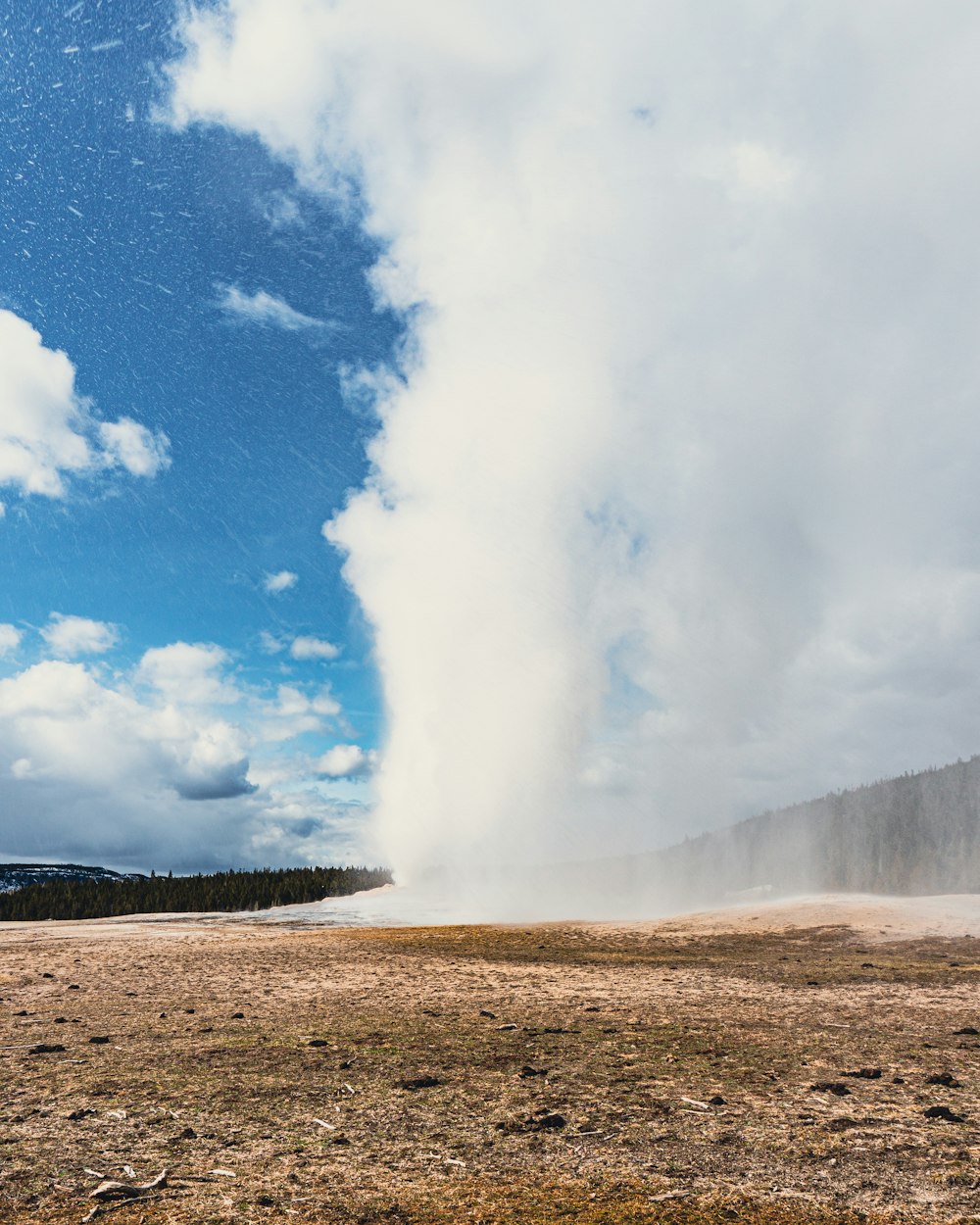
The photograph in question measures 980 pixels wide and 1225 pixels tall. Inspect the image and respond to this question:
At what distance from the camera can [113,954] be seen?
99.0ft

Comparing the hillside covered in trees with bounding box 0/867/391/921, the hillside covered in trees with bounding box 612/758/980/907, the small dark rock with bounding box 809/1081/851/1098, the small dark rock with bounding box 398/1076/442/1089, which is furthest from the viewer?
the hillside covered in trees with bounding box 0/867/391/921

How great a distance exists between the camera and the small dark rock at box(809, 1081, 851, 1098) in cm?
1044

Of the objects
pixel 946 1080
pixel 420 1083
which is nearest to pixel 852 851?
pixel 946 1080

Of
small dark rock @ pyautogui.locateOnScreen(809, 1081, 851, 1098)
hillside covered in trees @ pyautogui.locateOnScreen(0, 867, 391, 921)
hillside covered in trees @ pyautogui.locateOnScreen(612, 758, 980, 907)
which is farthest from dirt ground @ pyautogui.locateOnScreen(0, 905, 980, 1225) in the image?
hillside covered in trees @ pyautogui.locateOnScreen(0, 867, 391, 921)

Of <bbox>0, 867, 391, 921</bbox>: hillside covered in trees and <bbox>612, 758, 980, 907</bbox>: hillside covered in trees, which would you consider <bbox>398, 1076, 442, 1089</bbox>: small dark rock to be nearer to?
<bbox>612, 758, 980, 907</bbox>: hillside covered in trees

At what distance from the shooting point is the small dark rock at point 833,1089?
10.4m

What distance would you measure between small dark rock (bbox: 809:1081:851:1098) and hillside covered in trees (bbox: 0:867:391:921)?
418 ft

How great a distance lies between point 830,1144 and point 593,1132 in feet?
8.29

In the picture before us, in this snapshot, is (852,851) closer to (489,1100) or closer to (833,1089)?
(833,1089)

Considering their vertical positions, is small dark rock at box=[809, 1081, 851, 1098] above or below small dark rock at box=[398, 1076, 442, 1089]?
above

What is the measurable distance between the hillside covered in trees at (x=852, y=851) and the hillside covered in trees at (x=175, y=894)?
5521 centimetres

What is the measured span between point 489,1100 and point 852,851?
122 m

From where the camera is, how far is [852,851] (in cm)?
11606

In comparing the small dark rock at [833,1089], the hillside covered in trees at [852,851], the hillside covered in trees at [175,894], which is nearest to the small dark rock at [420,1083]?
the small dark rock at [833,1089]
